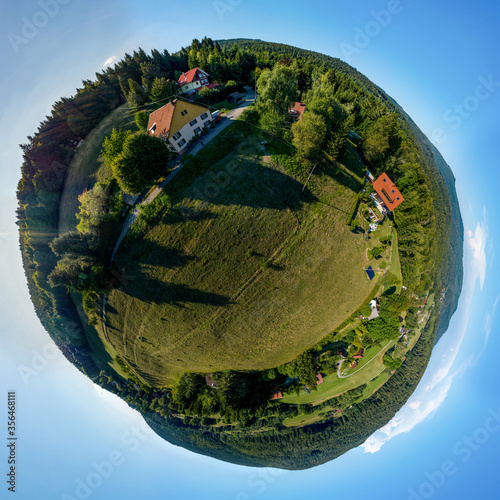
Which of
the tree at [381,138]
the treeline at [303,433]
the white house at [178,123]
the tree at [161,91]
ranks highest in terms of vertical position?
the tree at [381,138]

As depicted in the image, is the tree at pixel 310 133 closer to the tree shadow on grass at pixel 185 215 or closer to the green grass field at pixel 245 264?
the green grass field at pixel 245 264

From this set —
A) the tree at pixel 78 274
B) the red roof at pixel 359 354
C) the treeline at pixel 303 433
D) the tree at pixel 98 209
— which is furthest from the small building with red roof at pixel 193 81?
the treeline at pixel 303 433

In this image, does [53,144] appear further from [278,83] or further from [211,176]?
[278,83]

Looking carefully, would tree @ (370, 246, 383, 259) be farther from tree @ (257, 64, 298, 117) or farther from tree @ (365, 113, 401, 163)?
tree @ (257, 64, 298, 117)

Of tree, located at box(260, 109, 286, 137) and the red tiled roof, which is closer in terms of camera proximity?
the red tiled roof

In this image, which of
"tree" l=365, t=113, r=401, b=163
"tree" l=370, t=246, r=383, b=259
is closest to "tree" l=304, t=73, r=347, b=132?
"tree" l=365, t=113, r=401, b=163

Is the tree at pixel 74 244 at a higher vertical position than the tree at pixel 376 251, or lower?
lower
